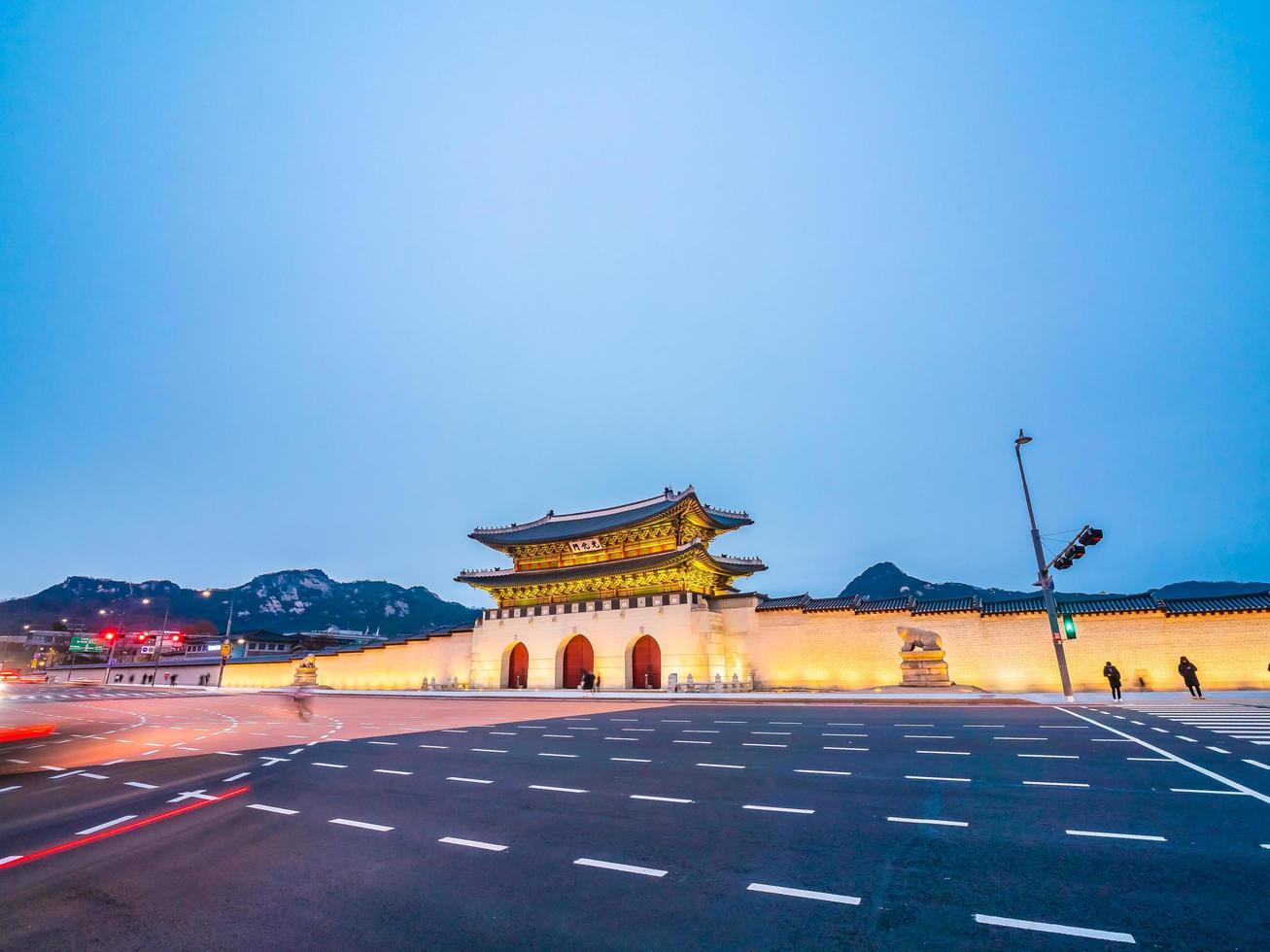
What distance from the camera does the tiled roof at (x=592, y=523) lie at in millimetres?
40312

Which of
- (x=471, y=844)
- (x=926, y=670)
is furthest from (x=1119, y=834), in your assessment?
(x=926, y=670)

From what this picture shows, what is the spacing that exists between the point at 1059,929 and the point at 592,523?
137 feet

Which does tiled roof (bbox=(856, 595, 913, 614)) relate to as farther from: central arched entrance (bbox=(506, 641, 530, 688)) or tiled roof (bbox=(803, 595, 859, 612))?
central arched entrance (bbox=(506, 641, 530, 688))

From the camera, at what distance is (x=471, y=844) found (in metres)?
5.66

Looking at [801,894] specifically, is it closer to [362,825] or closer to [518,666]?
[362,825]

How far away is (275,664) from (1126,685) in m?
57.4

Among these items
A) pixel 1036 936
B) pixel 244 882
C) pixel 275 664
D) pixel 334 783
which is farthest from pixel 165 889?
pixel 275 664

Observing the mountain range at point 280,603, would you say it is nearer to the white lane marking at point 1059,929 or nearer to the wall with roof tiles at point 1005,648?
the wall with roof tiles at point 1005,648

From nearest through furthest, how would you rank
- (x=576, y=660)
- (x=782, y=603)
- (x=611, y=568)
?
(x=782, y=603), (x=611, y=568), (x=576, y=660)

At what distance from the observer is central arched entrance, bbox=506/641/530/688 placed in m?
39.8

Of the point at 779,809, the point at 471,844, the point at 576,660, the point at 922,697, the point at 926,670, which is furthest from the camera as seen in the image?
the point at 576,660

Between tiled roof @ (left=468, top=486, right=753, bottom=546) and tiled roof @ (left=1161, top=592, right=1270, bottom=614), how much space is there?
21549 millimetres

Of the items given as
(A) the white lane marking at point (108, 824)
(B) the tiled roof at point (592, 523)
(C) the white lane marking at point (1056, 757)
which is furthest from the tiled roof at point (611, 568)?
(A) the white lane marking at point (108, 824)

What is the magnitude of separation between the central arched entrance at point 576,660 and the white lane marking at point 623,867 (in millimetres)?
33095
